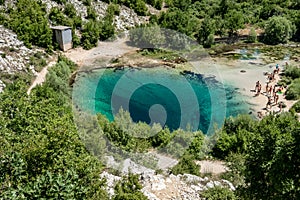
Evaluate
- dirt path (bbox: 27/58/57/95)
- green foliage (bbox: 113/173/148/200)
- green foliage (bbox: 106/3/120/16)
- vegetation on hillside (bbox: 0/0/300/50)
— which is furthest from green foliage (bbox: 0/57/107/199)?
green foliage (bbox: 106/3/120/16)

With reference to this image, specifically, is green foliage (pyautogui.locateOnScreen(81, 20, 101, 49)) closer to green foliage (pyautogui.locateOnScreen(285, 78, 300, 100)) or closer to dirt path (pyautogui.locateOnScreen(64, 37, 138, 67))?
dirt path (pyautogui.locateOnScreen(64, 37, 138, 67))

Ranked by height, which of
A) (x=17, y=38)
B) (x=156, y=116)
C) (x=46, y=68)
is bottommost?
(x=156, y=116)

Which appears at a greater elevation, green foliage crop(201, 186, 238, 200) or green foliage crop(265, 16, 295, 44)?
green foliage crop(265, 16, 295, 44)

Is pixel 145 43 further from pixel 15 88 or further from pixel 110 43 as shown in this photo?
pixel 15 88

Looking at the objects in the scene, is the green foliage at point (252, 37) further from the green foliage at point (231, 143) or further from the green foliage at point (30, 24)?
the green foliage at point (231, 143)

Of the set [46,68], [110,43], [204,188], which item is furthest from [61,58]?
[204,188]

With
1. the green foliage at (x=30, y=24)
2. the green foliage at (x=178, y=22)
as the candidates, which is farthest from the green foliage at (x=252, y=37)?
the green foliage at (x=30, y=24)
